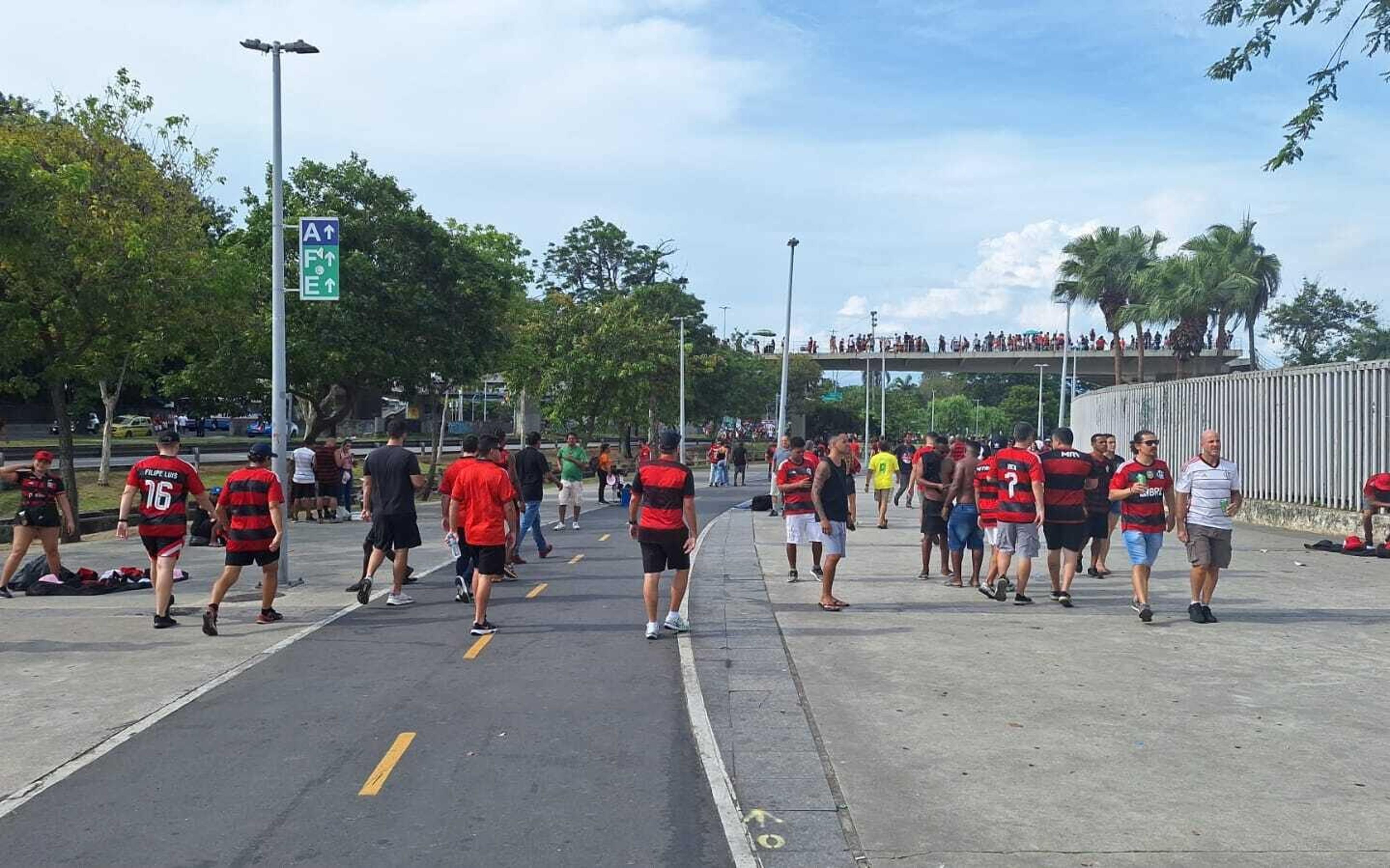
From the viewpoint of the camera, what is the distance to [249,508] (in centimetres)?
1082

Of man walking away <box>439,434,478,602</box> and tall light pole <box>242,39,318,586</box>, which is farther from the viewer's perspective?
tall light pole <box>242,39,318,586</box>

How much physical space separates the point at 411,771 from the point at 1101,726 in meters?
3.95

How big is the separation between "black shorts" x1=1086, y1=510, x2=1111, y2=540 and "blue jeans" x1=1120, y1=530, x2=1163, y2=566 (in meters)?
2.66

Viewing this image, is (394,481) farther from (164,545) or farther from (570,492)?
(570,492)

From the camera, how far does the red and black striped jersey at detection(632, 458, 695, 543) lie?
32.3 ft

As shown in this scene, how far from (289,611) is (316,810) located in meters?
6.64

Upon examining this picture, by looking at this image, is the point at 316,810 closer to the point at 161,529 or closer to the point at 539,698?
the point at 539,698

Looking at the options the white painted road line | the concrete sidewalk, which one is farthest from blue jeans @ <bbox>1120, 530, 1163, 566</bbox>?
the white painted road line

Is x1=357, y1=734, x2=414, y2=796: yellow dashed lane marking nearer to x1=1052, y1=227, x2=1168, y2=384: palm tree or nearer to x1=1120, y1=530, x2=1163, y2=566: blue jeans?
x1=1120, y1=530, x2=1163, y2=566: blue jeans

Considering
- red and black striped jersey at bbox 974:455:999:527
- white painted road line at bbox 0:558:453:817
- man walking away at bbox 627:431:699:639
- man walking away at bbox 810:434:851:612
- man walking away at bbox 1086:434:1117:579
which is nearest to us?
white painted road line at bbox 0:558:453:817

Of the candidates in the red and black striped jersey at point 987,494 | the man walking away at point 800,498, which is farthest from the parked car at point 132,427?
the red and black striped jersey at point 987,494

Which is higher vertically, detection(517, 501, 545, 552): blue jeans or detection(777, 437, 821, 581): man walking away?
detection(777, 437, 821, 581): man walking away

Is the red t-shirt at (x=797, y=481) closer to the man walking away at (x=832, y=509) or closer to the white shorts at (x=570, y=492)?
the man walking away at (x=832, y=509)

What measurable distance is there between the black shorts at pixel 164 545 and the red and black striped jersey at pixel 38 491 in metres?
2.61
